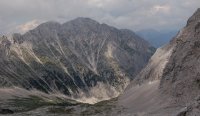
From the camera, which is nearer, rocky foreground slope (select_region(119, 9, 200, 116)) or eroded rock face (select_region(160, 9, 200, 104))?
rocky foreground slope (select_region(119, 9, 200, 116))

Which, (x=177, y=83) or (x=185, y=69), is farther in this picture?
(x=185, y=69)

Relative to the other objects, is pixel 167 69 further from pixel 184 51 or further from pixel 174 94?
pixel 174 94

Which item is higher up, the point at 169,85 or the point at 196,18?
the point at 196,18

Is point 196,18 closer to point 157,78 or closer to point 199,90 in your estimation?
point 157,78

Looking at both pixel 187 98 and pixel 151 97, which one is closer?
pixel 187 98

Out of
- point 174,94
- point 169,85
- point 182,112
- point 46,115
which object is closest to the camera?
point 182,112

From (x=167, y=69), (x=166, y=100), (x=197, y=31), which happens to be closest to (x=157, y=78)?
(x=167, y=69)

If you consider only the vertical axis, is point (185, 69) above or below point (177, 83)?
above

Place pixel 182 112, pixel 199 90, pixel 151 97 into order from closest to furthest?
pixel 182 112 < pixel 199 90 < pixel 151 97

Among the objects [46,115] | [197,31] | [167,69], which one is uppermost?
[197,31]

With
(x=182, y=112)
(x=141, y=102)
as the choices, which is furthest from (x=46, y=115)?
(x=182, y=112)

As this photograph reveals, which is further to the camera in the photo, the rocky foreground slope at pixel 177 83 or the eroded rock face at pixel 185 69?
the eroded rock face at pixel 185 69
